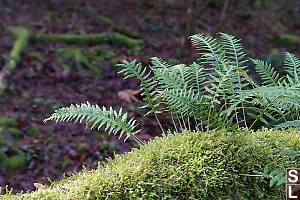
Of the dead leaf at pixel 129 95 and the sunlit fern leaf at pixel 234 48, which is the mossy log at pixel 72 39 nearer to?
the dead leaf at pixel 129 95

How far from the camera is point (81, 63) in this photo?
625 centimetres

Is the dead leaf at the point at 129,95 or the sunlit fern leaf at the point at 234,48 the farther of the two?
the dead leaf at the point at 129,95

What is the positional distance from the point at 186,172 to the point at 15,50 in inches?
239

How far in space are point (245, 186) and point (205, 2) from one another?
8601mm

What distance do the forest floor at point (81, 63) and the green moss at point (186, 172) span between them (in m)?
0.29

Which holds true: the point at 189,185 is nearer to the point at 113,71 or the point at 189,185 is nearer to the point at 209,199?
the point at 209,199

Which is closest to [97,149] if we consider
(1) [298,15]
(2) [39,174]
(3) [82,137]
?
(3) [82,137]

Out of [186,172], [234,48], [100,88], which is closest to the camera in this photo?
[186,172]

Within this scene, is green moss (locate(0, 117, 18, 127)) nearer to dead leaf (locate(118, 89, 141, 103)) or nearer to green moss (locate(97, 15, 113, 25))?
dead leaf (locate(118, 89, 141, 103))

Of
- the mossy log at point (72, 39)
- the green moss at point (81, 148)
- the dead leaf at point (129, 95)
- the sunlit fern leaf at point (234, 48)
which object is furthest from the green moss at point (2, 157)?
the sunlit fern leaf at point (234, 48)

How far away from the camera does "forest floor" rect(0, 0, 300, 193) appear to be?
408 cm

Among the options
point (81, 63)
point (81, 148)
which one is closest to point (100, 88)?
point (81, 63)

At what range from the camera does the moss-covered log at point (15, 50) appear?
593 cm

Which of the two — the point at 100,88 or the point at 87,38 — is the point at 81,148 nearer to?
the point at 100,88
